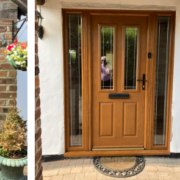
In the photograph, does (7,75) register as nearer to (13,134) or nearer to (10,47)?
(10,47)

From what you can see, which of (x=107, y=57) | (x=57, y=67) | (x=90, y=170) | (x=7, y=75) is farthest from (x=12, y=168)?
(x=107, y=57)

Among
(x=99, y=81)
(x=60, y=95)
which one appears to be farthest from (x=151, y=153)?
(x=60, y=95)

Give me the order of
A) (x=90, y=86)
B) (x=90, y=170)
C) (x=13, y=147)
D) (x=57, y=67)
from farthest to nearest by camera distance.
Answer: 1. (x=90, y=86)
2. (x=57, y=67)
3. (x=90, y=170)
4. (x=13, y=147)

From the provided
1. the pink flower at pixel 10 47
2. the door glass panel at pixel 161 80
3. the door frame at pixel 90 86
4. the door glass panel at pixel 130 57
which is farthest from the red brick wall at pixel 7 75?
the door glass panel at pixel 161 80

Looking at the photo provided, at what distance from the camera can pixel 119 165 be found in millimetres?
→ 2971

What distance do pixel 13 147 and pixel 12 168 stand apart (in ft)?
0.62

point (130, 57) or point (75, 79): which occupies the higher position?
point (130, 57)

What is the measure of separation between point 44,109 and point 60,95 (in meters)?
0.31

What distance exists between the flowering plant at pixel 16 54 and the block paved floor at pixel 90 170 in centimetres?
170

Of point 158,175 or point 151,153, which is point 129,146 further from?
point 158,175

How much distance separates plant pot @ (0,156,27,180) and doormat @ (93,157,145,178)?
1.31 metres

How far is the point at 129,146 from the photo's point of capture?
331cm

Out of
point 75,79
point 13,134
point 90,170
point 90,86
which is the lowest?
point 90,170

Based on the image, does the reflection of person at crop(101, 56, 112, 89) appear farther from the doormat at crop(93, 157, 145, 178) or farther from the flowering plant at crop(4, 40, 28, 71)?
the flowering plant at crop(4, 40, 28, 71)
